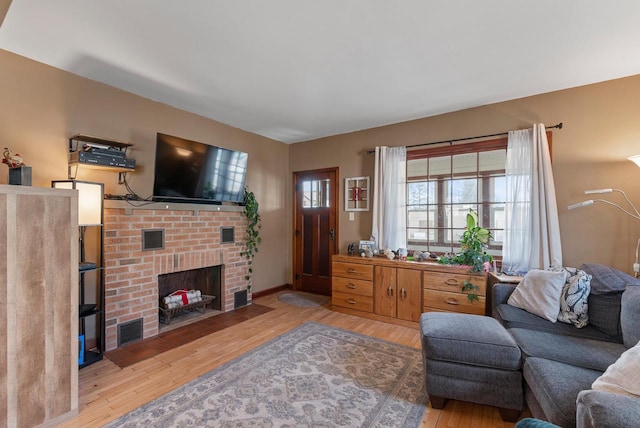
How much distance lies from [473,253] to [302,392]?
86.9 inches

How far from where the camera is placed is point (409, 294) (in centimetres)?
331

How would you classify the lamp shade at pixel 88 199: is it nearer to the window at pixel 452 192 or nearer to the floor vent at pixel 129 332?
the floor vent at pixel 129 332

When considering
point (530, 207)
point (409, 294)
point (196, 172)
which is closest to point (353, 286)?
point (409, 294)

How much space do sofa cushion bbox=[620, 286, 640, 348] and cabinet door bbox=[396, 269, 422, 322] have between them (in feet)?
5.34

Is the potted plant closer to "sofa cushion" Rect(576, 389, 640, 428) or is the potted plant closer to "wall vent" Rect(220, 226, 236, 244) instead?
"sofa cushion" Rect(576, 389, 640, 428)

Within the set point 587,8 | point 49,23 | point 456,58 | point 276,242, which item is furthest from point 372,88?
point 276,242

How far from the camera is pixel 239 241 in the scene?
400cm

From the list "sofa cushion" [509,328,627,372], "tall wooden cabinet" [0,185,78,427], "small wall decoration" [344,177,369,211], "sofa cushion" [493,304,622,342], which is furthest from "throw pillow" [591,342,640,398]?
"small wall decoration" [344,177,369,211]

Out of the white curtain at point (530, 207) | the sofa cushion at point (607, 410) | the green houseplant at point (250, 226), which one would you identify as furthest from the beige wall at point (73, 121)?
the sofa cushion at point (607, 410)

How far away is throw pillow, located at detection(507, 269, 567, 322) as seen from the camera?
2.20 meters

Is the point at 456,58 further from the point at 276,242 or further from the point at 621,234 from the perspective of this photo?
the point at 276,242

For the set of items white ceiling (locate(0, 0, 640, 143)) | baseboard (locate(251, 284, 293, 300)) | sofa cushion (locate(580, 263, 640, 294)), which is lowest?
baseboard (locate(251, 284, 293, 300))

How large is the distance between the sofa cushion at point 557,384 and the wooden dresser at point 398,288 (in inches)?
55.5

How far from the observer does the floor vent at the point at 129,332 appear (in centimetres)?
277
